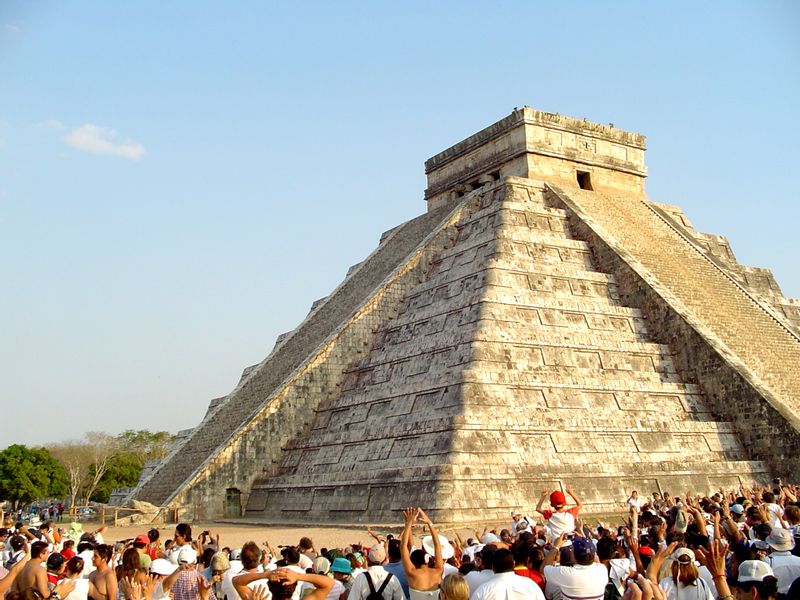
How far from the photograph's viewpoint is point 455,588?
A: 196 inches

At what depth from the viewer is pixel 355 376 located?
2269cm

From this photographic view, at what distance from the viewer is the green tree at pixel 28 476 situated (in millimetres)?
46688

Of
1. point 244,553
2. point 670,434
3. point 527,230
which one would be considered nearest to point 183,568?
point 244,553

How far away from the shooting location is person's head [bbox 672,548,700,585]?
5.21m

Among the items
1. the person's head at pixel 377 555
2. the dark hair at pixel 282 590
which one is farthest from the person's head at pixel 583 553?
the dark hair at pixel 282 590

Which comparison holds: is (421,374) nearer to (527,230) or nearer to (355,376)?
(355,376)

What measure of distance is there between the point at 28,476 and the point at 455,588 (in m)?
47.7

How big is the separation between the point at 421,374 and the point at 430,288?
4056 mm

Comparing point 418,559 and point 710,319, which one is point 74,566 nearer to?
point 418,559

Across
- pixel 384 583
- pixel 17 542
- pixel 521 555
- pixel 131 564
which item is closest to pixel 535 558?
pixel 521 555

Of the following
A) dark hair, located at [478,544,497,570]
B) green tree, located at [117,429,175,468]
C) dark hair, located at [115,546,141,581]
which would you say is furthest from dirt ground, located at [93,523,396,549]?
green tree, located at [117,429,175,468]

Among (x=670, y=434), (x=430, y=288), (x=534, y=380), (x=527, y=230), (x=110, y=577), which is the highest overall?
(x=527, y=230)

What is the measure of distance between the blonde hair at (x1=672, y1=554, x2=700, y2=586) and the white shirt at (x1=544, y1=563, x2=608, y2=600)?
0.52 meters

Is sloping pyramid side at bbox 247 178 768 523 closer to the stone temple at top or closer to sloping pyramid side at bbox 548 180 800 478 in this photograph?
the stone temple at top
